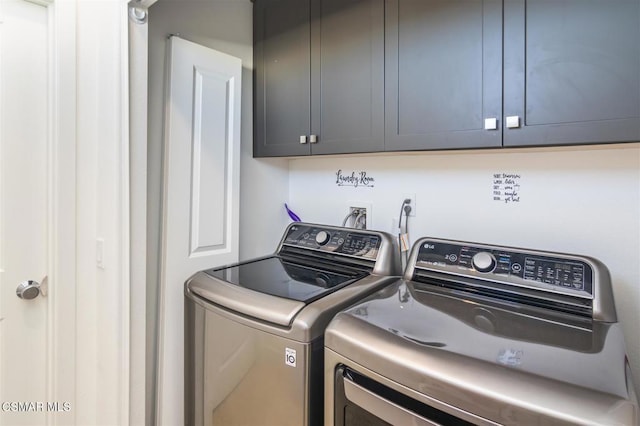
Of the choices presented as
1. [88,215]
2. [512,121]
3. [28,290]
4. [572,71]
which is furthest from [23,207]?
[572,71]

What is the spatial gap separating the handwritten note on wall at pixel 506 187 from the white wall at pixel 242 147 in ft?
3.76

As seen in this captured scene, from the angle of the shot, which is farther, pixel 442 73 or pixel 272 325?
Answer: pixel 442 73

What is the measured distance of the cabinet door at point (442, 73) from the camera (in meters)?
1.09

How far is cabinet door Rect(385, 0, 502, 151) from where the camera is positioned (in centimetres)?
109

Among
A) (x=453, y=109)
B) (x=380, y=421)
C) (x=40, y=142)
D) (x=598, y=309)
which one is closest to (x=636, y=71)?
(x=453, y=109)

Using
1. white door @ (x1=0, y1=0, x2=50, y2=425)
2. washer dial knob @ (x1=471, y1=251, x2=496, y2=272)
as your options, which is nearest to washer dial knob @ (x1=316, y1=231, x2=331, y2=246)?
washer dial knob @ (x1=471, y1=251, x2=496, y2=272)

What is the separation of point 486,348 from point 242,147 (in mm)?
1458

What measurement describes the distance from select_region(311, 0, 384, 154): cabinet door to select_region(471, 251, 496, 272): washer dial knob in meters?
0.54

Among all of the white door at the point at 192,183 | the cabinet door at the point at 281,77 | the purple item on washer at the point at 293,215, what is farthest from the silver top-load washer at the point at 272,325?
the cabinet door at the point at 281,77

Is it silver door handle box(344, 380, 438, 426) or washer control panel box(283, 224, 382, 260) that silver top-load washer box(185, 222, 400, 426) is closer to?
washer control panel box(283, 224, 382, 260)

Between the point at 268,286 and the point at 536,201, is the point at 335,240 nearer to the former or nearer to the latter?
the point at 268,286

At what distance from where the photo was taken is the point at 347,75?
146 centimetres

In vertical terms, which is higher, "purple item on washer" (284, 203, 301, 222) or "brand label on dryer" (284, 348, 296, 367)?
"purple item on washer" (284, 203, 301, 222)

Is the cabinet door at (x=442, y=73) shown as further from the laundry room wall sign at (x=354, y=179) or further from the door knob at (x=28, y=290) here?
the door knob at (x=28, y=290)
